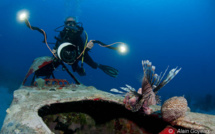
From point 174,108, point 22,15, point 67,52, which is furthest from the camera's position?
point 67,52

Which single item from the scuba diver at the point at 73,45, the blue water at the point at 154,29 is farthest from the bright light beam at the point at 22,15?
the blue water at the point at 154,29

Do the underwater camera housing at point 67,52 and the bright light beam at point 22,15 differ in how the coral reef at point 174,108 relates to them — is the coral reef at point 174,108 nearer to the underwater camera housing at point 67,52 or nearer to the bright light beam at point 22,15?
the underwater camera housing at point 67,52

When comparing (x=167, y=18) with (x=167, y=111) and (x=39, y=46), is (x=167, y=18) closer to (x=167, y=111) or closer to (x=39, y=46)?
(x=39, y=46)

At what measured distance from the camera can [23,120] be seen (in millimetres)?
1300

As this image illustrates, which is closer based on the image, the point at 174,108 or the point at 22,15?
the point at 174,108

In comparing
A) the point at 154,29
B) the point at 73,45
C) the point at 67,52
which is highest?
the point at 154,29

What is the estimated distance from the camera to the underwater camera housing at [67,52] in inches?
145

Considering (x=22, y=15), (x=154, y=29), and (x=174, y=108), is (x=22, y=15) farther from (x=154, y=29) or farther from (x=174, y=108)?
(x=154, y=29)

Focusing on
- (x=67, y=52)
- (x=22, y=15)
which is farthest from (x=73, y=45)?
(x=22, y=15)

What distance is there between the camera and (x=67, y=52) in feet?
12.6

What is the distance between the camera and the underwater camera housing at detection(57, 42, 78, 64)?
367cm

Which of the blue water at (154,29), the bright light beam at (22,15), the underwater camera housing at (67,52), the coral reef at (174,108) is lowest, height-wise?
the coral reef at (174,108)

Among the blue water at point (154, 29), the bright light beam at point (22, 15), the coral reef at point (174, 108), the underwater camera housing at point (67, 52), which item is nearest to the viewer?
the coral reef at point (174, 108)

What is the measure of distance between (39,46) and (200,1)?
369 ft
